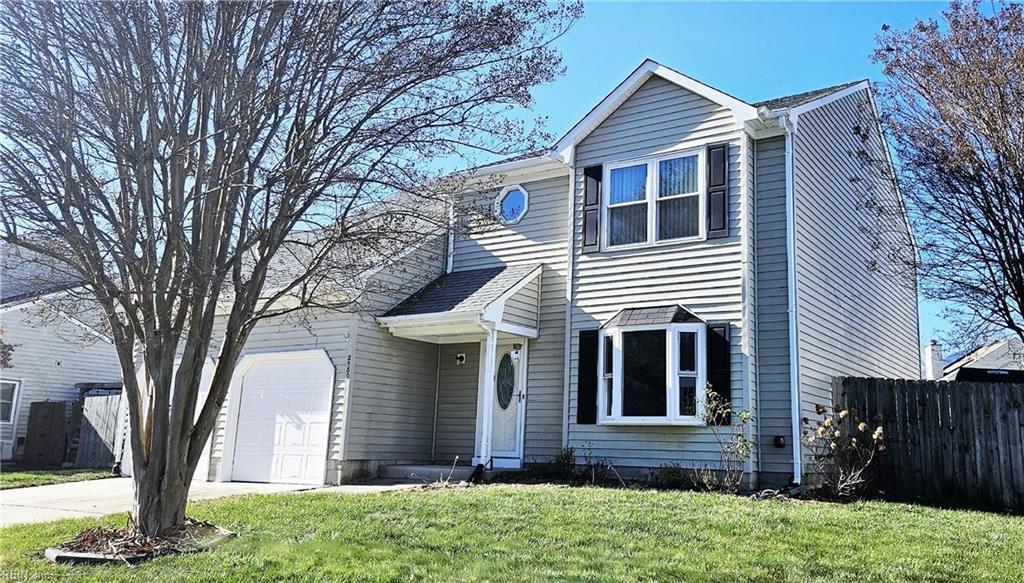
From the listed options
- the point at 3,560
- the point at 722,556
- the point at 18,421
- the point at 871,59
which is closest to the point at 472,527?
the point at 722,556

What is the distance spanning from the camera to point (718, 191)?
12250 millimetres

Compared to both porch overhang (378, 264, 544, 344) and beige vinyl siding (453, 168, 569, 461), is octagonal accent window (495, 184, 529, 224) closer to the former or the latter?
beige vinyl siding (453, 168, 569, 461)

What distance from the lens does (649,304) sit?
493 inches

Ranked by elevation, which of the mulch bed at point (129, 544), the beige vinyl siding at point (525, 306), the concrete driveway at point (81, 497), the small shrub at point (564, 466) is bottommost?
the concrete driveway at point (81, 497)

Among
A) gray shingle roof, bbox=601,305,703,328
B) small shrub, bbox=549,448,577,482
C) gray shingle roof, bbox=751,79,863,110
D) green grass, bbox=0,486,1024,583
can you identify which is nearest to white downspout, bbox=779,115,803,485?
gray shingle roof, bbox=751,79,863,110

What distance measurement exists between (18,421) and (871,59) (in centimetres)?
2192

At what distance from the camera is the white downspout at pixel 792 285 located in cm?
1128

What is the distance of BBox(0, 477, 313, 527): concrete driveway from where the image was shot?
1007 cm

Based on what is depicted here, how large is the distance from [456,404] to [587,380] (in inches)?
120

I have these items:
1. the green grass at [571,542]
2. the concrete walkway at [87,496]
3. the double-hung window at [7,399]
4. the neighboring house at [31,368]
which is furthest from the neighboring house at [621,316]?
the double-hung window at [7,399]

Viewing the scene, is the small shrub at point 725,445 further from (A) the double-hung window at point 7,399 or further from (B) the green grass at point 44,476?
(A) the double-hung window at point 7,399

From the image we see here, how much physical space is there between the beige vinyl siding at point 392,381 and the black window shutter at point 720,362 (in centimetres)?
511

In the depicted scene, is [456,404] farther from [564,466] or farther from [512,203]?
[512,203]

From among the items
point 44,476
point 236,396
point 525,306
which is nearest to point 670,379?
point 525,306
